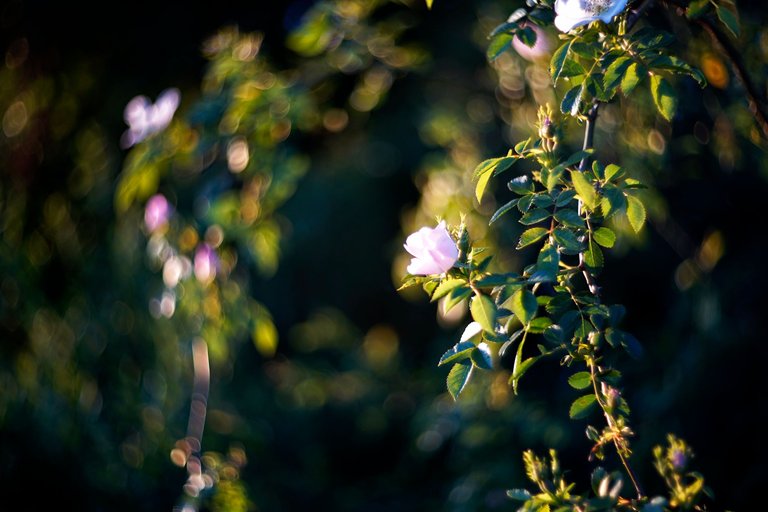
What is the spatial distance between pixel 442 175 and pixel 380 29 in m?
0.36

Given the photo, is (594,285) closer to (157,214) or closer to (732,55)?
(732,55)

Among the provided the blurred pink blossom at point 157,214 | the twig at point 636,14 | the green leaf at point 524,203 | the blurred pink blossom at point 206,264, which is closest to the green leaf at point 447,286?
the green leaf at point 524,203

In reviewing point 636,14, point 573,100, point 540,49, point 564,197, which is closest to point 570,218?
point 564,197

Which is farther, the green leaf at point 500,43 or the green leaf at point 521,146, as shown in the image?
the green leaf at point 500,43

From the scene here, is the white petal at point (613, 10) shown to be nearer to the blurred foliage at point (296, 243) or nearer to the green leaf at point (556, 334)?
the green leaf at point (556, 334)

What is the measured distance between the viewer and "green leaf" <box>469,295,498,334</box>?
645mm

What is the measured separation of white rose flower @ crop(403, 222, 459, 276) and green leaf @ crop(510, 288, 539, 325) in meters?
0.07

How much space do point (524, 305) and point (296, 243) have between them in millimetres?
2198

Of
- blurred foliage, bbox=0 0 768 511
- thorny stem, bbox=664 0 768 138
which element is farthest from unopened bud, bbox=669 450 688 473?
thorny stem, bbox=664 0 768 138

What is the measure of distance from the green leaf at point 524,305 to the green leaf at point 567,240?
0.06 m

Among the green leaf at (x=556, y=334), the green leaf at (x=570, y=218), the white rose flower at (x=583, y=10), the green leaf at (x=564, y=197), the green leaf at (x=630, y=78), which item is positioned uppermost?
the white rose flower at (x=583, y=10)

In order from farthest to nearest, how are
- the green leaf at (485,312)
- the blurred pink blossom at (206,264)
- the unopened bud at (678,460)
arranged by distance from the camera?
1. the blurred pink blossom at (206,264)
2. the unopened bud at (678,460)
3. the green leaf at (485,312)

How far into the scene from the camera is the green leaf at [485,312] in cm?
64

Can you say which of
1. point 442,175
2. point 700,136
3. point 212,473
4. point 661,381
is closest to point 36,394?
point 212,473
